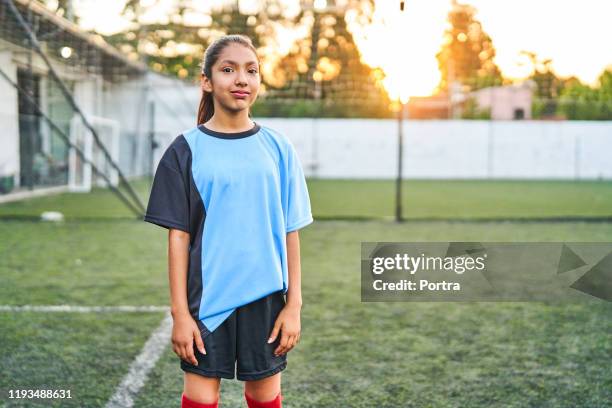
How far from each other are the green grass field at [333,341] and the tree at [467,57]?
984 centimetres

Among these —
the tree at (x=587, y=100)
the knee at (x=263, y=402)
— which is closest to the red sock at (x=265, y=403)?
the knee at (x=263, y=402)

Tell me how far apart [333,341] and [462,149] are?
2079 cm

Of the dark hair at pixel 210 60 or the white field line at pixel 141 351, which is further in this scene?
the white field line at pixel 141 351

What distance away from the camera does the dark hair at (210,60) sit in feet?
6.16

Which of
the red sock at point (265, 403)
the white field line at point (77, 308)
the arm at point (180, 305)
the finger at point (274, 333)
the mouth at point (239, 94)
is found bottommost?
the white field line at point (77, 308)

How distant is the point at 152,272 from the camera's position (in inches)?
224

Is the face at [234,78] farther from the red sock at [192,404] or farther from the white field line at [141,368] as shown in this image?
the white field line at [141,368]

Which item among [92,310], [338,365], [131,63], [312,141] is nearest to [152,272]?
[92,310]

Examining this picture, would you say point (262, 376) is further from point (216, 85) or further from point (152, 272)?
point (152, 272)

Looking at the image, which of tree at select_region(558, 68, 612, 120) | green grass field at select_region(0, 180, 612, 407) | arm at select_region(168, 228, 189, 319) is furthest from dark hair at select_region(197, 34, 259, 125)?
tree at select_region(558, 68, 612, 120)

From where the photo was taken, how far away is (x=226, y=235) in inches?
70.9

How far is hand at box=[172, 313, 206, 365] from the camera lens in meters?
1.78

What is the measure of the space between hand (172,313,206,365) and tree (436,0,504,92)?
46.8 feet

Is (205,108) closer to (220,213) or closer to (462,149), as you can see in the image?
(220,213)
